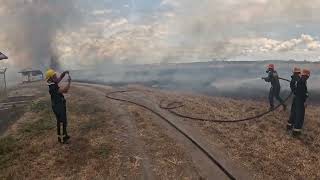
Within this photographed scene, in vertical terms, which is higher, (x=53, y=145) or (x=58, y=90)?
(x=58, y=90)

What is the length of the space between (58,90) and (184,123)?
581 cm

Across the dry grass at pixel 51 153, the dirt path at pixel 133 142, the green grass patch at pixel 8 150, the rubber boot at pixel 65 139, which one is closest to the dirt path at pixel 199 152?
the dirt path at pixel 133 142

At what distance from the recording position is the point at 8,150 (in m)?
14.2

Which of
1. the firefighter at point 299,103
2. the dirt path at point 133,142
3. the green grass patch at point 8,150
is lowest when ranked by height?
the green grass patch at point 8,150

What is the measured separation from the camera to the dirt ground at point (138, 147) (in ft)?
39.8

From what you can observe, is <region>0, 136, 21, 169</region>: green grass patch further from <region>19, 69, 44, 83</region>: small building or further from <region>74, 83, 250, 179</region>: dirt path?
<region>19, 69, 44, 83</region>: small building

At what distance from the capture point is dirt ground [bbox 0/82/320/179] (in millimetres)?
12141

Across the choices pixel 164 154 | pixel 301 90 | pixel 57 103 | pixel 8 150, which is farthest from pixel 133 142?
pixel 301 90

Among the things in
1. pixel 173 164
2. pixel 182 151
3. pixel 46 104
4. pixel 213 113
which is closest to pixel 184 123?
pixel 213 113

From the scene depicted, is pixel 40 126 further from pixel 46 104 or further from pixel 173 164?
pixel 173 164

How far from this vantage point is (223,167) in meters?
12.1

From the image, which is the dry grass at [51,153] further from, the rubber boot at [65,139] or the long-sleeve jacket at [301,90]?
the long-sleeve jacket at [301,90]

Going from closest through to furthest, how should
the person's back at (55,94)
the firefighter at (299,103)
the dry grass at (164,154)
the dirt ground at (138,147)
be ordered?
1. the dry grass at (164,154)
2. the dirt ground at (138,147)
3. the person's back at (55,94)
4. the firefighter at (299,103)

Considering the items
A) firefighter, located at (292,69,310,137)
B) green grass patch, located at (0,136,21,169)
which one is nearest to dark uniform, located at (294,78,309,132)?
firefighter, located at (292,69,310,137)
